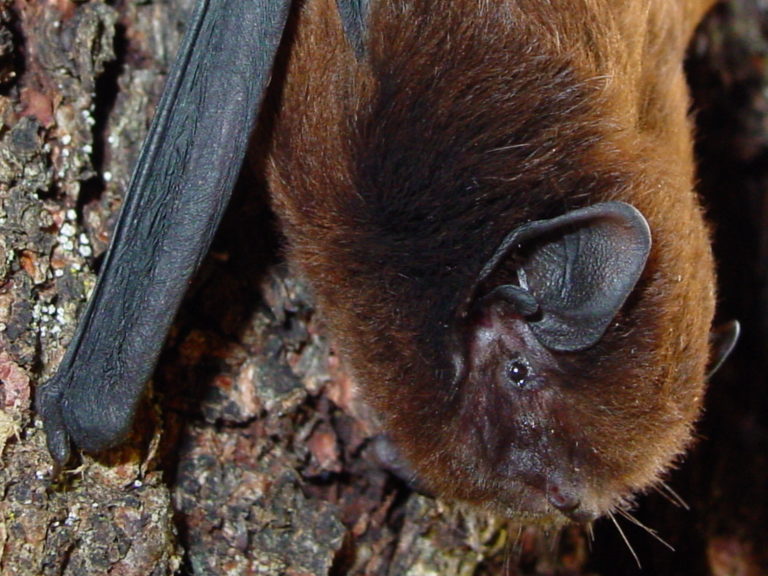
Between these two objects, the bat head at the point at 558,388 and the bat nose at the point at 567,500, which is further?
the bat nose at the point at 567,500

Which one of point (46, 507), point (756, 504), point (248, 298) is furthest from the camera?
point (756, 504)

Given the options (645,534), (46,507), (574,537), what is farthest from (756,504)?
(46,507)

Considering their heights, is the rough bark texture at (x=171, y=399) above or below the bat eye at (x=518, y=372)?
below

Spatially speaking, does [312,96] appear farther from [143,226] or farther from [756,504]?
[756,504]

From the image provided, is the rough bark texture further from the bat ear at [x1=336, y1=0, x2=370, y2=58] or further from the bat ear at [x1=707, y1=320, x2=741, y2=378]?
the bat ear at [x1=707, y1=320, x2=741, y2=378]

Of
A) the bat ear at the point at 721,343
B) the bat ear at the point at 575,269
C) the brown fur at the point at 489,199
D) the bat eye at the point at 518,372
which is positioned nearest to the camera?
the bat ear at the point at 575,269

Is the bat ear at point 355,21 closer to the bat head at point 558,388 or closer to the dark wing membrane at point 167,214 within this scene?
the dark wing membrane at point 167,214

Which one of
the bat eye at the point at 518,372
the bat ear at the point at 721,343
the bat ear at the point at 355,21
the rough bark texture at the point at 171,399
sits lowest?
the rough bark texture at the point at 171,399

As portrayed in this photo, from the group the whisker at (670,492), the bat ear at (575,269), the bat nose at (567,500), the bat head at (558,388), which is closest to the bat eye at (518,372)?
the bat head at (558,388)

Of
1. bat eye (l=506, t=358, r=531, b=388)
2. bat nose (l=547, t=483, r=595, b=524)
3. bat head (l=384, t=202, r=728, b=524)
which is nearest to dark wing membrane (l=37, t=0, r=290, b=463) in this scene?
bat head (l=384, t=202, r=728, b=524)
